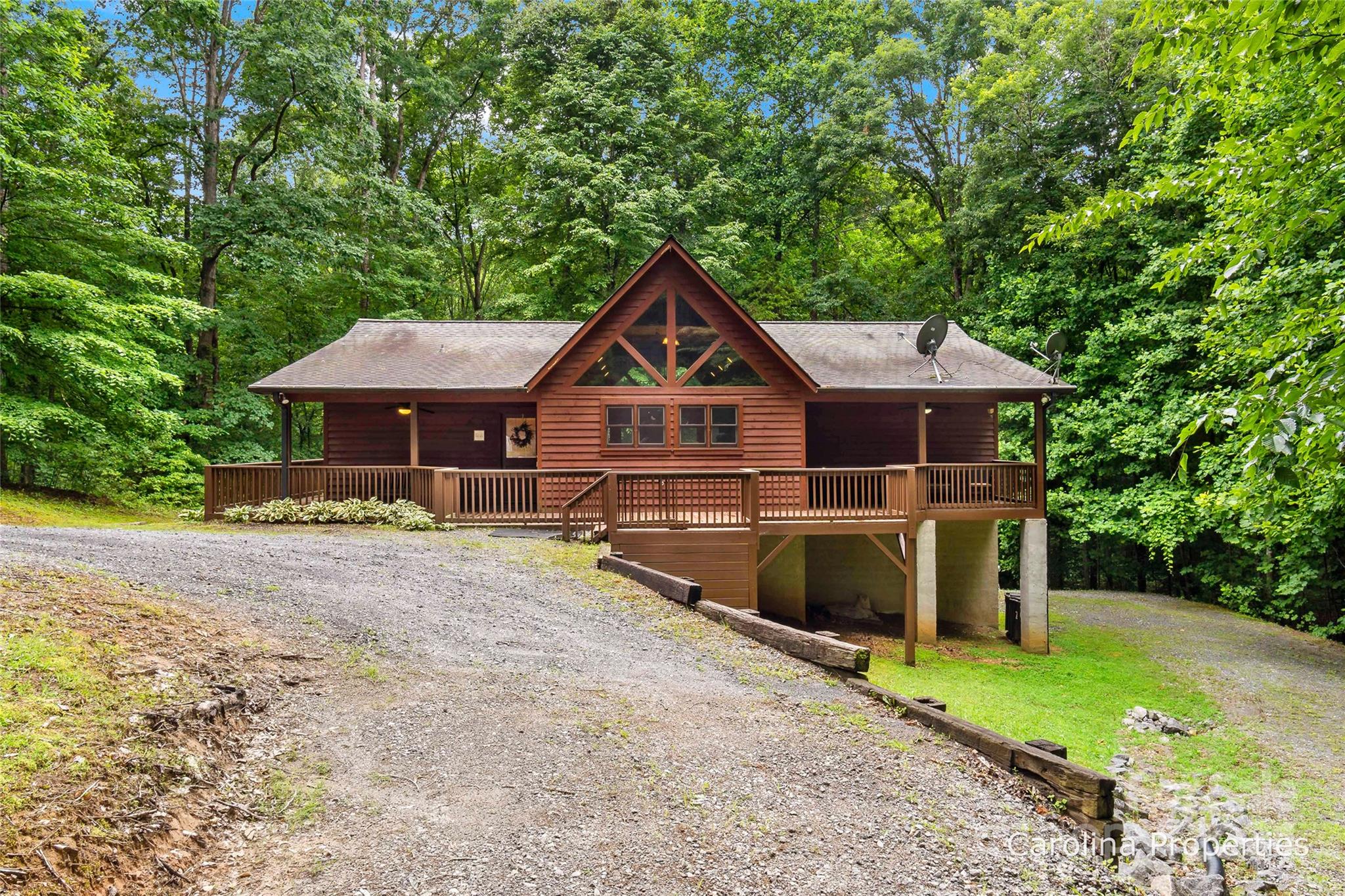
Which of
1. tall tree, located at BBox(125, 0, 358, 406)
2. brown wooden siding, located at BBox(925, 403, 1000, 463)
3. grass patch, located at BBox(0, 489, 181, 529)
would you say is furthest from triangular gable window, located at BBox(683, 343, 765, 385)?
tall tree, located at BBox(125, 0, 358, 406)

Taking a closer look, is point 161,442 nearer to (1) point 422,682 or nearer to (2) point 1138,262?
(1) point 422,682

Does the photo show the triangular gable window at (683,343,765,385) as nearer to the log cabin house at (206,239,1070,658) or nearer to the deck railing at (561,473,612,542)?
the log cabin house at (206,239,1070,658)

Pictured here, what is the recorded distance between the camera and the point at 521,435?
15.7 m

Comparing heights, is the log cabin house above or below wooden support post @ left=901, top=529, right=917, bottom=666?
above

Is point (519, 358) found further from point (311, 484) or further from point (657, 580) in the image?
point (657, 580)

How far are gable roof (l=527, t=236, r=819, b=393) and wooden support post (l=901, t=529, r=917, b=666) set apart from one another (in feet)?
12.5

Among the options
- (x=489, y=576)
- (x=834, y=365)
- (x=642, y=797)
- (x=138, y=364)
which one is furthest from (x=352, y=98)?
(x=642, y=797)

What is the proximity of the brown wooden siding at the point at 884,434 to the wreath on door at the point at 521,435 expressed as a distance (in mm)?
6899

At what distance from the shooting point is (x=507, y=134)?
28000 mm

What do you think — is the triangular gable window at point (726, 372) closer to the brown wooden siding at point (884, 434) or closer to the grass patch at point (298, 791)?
the brown wooden siding at point (884, 434)

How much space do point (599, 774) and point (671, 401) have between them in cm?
1087

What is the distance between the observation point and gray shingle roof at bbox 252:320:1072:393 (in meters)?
14.1

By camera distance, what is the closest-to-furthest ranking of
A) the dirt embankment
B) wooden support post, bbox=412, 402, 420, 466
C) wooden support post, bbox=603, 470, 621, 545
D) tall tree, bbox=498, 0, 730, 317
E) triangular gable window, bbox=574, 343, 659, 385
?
1. the dirt embankment
2. wooden support post, bbox=603, 470, 621, 545
3. wooden support post, bbox=412, 402, 420, 466
4. triangular gable window, bbox=574, 343, 659, 385
5. tall tree, bbox=498, 0, 730, 317

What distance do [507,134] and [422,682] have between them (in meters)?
28.1
